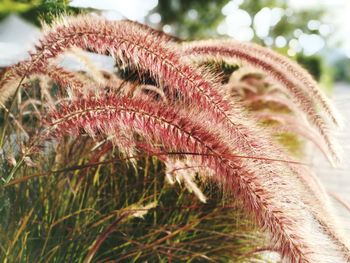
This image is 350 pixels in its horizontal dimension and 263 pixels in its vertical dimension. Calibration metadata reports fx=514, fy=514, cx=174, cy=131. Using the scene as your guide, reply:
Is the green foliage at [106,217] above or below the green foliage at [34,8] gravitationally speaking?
below

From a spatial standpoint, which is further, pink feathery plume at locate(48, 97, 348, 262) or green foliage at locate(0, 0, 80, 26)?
green foliage at locate(0, 0, 80, 26)

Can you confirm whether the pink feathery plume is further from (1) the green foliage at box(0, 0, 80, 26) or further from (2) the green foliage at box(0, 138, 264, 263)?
(1) the green foliage at box(0, 0, 80, 26)

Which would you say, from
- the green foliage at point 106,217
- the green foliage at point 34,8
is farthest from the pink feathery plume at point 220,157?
the green foliage at point 34,8

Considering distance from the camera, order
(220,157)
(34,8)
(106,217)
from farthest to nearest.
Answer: (34,8) → (106,217) → (220,157)

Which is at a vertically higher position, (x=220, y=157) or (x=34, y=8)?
(x=34, y=8)

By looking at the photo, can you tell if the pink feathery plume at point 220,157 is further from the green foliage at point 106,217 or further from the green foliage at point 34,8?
the green foliage at point 34,8

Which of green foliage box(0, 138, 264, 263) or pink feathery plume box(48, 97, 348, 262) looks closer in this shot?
pink feathery plume box(48, 97, 348, 262)

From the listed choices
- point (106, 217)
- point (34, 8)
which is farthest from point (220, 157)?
point (34, 8)

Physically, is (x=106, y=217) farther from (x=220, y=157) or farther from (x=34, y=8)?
(x=34, y=8)

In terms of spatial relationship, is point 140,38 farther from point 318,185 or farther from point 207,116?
point 318,185

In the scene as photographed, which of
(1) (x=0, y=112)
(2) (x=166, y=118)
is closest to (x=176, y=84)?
(2) (x=166, y=118)

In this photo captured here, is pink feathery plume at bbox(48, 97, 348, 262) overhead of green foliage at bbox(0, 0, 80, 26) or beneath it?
beneath

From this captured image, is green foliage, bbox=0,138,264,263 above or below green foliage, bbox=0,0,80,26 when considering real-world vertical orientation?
below

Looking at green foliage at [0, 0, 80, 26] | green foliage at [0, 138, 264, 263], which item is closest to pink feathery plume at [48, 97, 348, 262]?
green foliage at [0, 138, 264, 263]
